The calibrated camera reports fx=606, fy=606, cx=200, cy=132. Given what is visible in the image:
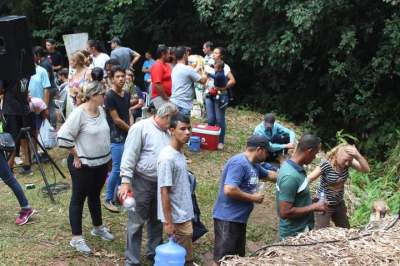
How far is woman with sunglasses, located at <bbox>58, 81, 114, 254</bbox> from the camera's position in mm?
5547

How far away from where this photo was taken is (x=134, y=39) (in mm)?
18578

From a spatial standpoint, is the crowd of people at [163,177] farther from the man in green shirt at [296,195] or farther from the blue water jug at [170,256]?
the blue water jug at [170,256]

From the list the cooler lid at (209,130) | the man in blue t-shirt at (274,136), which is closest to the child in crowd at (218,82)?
the cooler lid at (209,130)

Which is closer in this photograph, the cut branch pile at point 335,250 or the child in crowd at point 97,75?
the cut branch pile at point 335,250

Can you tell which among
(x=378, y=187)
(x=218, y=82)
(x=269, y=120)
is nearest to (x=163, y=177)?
(x=269, y=120)

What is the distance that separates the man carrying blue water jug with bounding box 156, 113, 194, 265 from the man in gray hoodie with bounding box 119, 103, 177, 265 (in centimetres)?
27

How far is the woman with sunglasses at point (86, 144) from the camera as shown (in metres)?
5.55

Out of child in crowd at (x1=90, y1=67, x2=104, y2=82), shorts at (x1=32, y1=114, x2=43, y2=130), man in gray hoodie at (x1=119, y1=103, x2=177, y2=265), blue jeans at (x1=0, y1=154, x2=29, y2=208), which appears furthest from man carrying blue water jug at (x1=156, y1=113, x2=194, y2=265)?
shorts at (x1=32, y1=114, x2=43, y2=130)

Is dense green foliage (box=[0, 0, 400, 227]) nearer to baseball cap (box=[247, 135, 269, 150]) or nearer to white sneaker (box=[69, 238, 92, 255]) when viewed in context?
baseball cap (box=[247, 135, 269, 150])

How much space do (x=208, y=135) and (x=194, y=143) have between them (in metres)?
0.26

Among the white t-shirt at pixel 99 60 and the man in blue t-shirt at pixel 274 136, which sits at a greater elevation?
the white t-shirt at pixel 99 60

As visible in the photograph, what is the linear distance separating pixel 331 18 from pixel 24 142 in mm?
6916

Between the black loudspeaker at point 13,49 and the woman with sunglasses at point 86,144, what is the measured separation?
2.37m

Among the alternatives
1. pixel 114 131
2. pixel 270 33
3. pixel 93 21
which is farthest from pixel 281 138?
pixel 93 21
